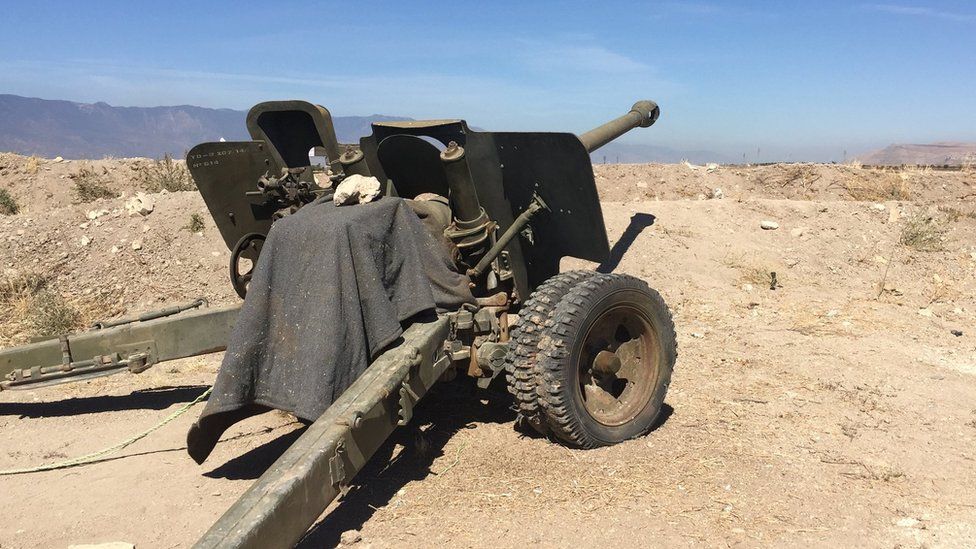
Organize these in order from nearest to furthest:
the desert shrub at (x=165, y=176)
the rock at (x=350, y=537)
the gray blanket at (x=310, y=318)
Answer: the rock at (x=350, y=537)
the gray blanket at (x=310, y=318)
the desert shrub at (x=165, y=176)

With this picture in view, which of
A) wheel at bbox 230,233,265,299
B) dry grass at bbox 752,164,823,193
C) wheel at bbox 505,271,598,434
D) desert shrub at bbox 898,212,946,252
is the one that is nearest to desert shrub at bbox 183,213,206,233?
wheel at bbox 230,233,265,299

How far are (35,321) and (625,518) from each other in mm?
6770

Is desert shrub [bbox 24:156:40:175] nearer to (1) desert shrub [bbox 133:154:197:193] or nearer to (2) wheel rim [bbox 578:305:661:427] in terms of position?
(1) desert shrub [bbox 133:154:197:193]

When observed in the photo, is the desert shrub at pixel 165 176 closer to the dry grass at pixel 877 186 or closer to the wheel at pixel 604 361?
the wheel at pixel 604 361

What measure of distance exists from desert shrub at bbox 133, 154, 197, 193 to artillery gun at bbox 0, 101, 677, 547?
22.9ft

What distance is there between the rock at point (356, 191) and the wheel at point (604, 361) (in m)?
1.15

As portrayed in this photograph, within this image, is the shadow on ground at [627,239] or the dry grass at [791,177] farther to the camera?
the dry grass at [791,177]

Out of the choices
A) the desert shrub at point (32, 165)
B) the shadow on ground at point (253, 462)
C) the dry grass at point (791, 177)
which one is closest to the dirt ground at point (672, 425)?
the shadow on ground at point (253, 462)

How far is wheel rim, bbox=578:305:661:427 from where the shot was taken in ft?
13.1

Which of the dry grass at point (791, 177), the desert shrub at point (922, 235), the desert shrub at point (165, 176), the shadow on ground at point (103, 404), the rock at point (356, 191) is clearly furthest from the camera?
the dry grass at point (791, 177)

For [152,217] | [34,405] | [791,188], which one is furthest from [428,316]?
[791,188]

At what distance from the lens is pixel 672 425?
432 cm

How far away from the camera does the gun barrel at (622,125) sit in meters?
6.59

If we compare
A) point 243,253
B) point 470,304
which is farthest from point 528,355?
→ point 243,253
